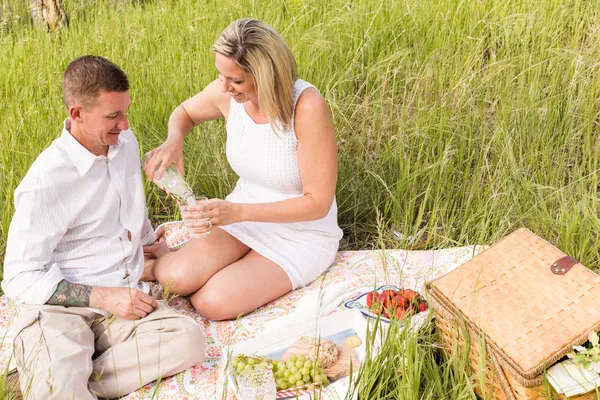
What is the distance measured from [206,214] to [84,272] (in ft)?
1.77

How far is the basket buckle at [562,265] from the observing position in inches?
100

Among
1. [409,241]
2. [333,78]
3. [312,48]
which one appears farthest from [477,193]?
[312,48]

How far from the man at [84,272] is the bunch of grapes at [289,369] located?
283 millimetres

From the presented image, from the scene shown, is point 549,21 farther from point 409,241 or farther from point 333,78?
point 409,241

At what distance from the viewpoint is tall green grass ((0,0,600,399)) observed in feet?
11.5

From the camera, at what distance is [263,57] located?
114 inches

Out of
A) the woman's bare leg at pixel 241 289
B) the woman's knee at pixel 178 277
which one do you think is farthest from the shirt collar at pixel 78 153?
the woman's bare leg at pixel 241 289

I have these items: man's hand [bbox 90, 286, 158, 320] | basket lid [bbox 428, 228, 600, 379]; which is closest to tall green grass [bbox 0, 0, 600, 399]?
basket lid [bbox 428, 228, 600, 379]

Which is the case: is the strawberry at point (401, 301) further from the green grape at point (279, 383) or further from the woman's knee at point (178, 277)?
the woman's knee at point (178, 277)

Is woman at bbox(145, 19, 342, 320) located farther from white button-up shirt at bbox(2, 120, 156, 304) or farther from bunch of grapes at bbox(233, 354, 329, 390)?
bunch of grapes at bbox(233, 354, 329, 390)

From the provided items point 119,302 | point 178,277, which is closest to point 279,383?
point 119,302

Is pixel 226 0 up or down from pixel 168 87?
up

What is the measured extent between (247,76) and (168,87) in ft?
4.47

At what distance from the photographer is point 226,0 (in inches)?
202
